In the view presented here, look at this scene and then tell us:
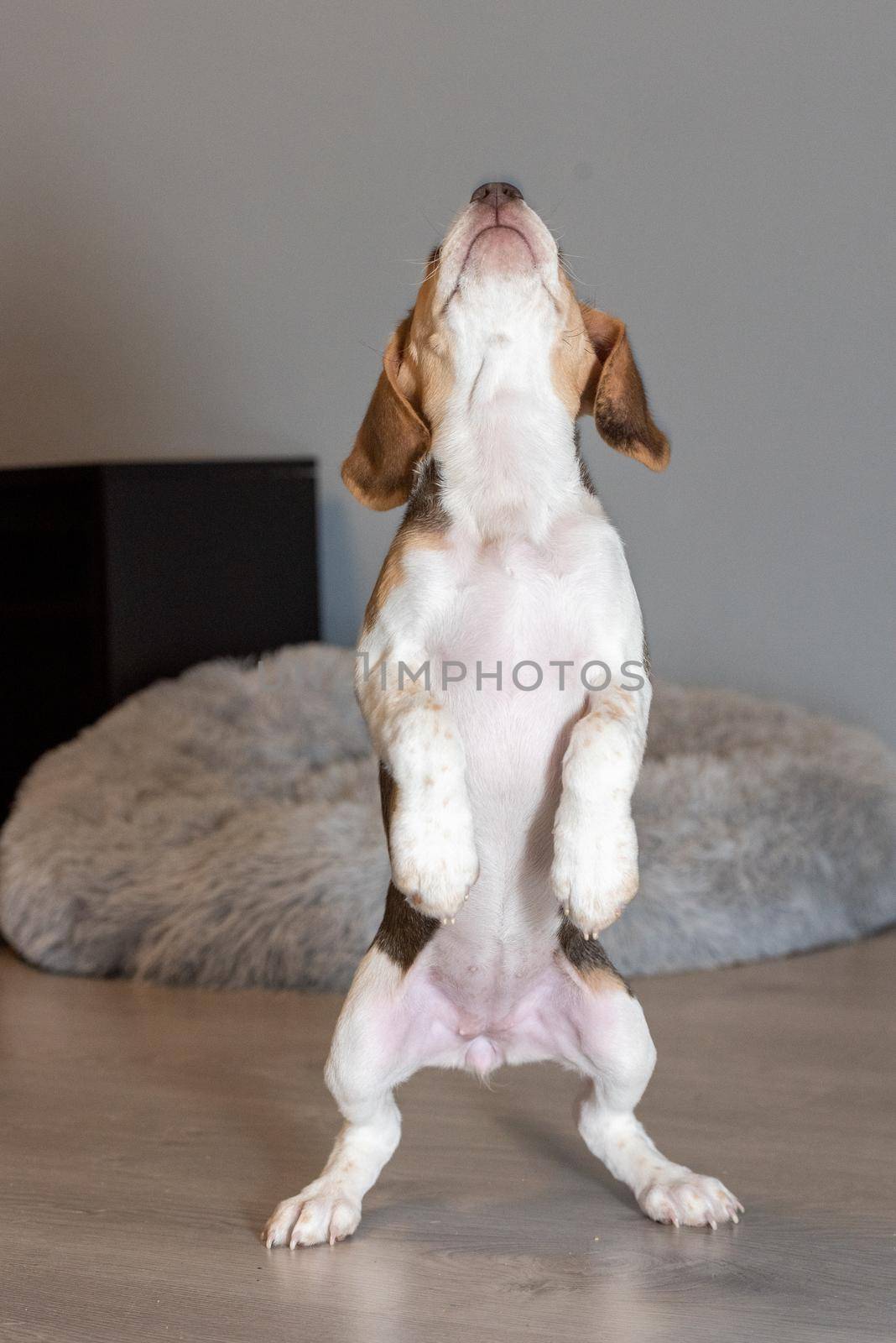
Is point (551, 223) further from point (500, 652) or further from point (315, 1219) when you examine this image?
point (315, 1219)

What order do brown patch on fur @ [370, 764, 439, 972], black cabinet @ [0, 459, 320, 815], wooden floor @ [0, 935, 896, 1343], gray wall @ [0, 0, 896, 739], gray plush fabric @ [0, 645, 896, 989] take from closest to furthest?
1. wooden floor @ [0, 935, 896, 1343]
2. brown patch on fur @ [370, 764, 439, 972]
3. gray plush fabric @ [0, 645, 896, 989]
4. black cabinet @ [0, 459, 320, 815]
5. gray wall @ [0, 0, 896, 739]

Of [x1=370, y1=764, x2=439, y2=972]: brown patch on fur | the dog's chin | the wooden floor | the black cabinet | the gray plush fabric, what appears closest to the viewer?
the wooden floor

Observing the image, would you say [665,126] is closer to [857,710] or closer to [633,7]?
[633,7]

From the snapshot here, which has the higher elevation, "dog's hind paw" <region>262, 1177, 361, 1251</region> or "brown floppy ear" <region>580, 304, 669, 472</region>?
"brown floppy ear" <region>580, 304, 669, 472</region>

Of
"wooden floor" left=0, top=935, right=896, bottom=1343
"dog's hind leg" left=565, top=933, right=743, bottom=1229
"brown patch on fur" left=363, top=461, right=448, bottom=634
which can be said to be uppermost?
"brown patch on fur" left=363, top=461, right=448, bottom=634

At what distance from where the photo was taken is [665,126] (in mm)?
4512

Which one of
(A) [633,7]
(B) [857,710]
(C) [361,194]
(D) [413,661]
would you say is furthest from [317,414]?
(D) [413,661]

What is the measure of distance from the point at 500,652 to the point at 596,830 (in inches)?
12.3

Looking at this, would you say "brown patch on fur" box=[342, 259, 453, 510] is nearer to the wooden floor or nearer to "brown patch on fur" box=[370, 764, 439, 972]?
"brown patch on fur" box=[370, 764, 439, 972]

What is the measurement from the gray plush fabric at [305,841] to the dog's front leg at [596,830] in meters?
1.58

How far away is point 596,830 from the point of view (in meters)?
1.85

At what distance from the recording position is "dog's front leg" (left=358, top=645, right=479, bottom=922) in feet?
6.09

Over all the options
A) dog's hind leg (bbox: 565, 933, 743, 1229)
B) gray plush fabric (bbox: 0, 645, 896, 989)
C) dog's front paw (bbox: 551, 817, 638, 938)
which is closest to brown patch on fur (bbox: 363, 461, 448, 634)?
dog's front paw (bbox: 551, 817, 638, 938)

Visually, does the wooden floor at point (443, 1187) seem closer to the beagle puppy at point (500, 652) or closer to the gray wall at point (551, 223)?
the beagle puppy at point (500, 652)
